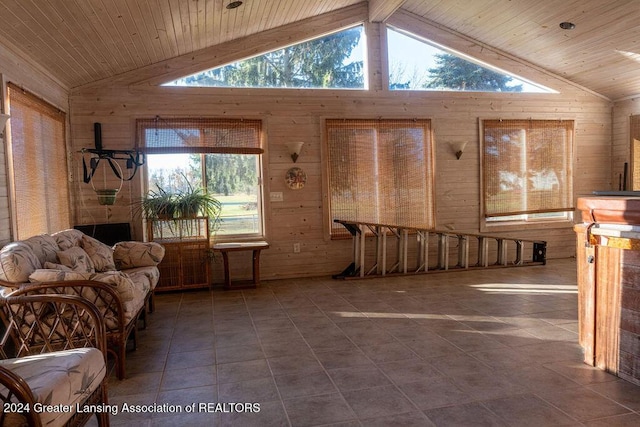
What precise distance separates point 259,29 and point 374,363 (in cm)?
445

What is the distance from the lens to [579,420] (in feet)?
7.42

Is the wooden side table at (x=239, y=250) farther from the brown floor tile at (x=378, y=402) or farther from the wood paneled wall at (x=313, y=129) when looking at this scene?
the brown floor tile at (x=378, y=402)

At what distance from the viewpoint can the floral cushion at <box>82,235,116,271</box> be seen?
3.81 metres

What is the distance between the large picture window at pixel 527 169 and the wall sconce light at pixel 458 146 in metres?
0.41

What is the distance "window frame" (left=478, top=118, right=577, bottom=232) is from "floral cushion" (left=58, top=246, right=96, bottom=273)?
526 cm

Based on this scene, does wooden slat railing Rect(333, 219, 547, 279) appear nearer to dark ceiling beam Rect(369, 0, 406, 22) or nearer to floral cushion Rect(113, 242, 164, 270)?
floral cushion Rect(113, 242, 164, 270)

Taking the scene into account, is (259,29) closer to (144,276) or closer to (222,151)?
(222,151)

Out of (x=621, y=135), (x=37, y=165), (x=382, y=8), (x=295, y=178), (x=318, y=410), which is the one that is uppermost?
(x=382, y=8)

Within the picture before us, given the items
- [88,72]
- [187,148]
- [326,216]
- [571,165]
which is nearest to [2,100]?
[88,72]

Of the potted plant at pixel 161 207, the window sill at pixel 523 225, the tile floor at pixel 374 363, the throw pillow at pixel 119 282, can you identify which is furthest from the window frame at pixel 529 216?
the throw pillow at pixel 119 282

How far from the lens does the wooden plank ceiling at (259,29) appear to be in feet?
12.1

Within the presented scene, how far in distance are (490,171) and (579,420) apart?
4984 mm

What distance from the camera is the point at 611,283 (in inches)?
108

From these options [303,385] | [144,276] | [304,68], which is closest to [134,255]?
[144,276]
